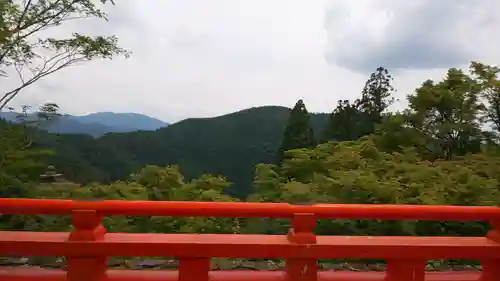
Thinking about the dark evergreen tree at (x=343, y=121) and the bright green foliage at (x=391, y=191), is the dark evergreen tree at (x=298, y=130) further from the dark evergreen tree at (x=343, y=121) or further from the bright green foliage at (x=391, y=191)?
the bright green foliage at (x=391, y=191)

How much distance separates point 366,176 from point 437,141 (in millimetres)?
8287

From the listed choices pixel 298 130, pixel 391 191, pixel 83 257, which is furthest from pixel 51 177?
pixel 298 130

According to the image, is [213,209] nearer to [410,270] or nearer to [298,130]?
[410,270]

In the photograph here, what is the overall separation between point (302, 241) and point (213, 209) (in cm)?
66

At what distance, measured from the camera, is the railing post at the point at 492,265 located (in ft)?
11.0

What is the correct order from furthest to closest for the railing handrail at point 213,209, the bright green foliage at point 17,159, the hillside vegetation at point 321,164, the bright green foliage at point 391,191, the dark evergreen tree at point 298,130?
the dark evergreen tree at point 298,130, the bright green foliage at point 17,159, the hillside vegetation at point 321,164, the bright green foliage at point 391,191, the railing handrail at point 213,209

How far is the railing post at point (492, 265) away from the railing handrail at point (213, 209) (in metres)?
0.46

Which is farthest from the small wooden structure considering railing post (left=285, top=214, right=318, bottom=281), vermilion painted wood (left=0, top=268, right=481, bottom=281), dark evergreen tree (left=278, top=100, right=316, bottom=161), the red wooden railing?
dark evergreen tree (left=278, top=100, right=316, bottom=161)

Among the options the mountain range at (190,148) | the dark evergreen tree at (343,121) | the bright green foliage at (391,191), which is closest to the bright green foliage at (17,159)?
the mountain range at (190,148)

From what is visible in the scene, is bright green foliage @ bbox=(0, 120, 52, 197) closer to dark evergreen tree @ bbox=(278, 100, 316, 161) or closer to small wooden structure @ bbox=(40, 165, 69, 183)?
small wooden structure @ bbox=(40, 165, 69, 183)

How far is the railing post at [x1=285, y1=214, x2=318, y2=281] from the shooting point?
3113 millimetres

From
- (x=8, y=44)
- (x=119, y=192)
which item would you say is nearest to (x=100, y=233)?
(x=119, y=192)

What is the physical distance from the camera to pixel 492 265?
344 centimetres

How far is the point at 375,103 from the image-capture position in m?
17.4
